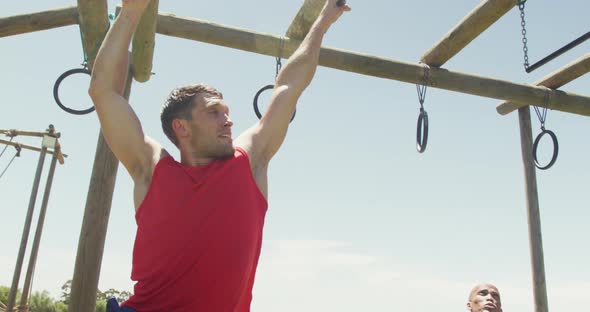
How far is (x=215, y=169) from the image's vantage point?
168cm

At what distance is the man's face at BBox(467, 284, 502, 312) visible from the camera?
3854mm

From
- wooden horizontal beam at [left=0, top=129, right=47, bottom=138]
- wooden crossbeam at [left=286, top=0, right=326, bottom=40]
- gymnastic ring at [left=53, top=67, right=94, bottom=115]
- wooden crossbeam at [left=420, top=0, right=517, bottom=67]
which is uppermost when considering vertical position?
wooden horizontal beam at [left=0, top=129, right=47, bottom=138]

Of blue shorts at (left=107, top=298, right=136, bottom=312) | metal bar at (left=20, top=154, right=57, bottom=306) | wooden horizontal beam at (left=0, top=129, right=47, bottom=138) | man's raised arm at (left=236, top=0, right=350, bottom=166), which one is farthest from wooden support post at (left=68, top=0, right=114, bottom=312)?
wooden horizontal beam at (left=0, top=129, right=47, bottom=138)

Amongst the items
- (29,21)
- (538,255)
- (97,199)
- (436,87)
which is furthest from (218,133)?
(538,255)

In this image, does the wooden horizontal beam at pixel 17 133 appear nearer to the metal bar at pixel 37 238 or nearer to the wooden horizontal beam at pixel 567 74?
the metal bar at pixel 37 238

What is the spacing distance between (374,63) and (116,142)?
2.61 meters

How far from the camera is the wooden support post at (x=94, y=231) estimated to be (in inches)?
119

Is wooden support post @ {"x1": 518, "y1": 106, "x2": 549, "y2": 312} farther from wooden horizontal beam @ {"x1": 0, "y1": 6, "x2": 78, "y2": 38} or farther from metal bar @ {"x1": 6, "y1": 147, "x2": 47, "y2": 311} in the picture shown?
metal bar @ {"x1": 6, "y1": 147, "x2": 47, "y2": 311}

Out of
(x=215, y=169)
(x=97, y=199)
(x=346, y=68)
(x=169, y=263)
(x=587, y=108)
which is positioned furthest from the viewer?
(x=587, y=108)

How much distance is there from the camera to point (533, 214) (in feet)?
16.1

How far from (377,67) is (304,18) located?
70cm

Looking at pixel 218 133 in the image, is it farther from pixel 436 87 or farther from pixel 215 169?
pixel 436 87

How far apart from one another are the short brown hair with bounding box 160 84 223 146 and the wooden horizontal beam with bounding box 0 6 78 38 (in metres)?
1.90

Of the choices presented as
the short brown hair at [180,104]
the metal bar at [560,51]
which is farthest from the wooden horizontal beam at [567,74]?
the short brown hair at [180,104]
